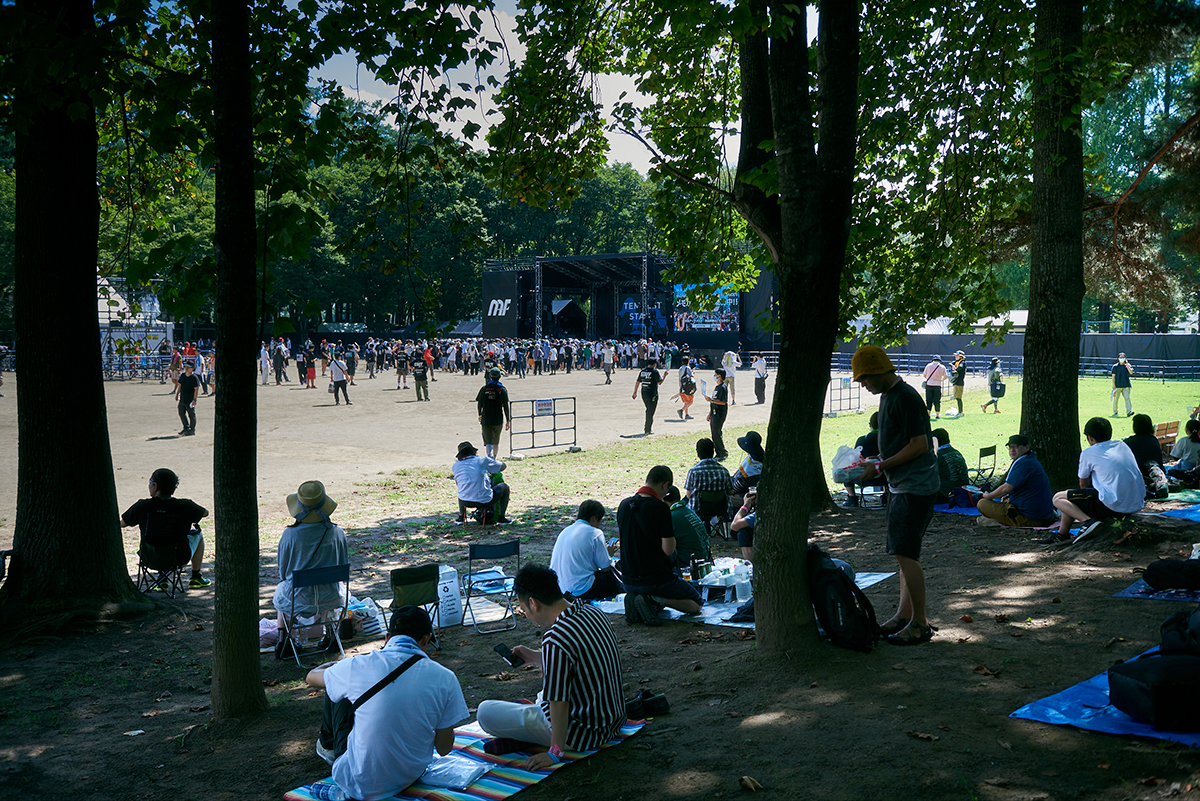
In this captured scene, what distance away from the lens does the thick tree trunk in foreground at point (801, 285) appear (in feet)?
16.1

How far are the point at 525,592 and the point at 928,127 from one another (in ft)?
25.3

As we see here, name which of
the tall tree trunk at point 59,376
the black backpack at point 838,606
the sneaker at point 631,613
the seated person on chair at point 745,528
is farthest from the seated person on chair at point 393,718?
the seated person on chair at point 745,528

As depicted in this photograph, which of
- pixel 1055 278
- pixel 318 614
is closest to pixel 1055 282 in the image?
pixel 1055 278

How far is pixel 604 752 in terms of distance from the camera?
4.18 m

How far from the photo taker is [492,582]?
7.91 m

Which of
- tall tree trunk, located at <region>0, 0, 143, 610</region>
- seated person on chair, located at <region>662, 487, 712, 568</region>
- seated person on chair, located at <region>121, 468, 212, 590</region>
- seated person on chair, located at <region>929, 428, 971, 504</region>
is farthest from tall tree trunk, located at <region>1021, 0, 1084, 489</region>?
tall tree trunk, located at <region>0, 0, 143, 610</region>

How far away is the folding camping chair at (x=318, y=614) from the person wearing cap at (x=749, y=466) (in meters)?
4.73

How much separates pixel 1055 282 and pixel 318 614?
865 cm

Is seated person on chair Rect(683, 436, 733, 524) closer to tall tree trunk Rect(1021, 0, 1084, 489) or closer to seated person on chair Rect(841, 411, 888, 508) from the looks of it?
seated person on chair Rect(841, 411, 888, 508)

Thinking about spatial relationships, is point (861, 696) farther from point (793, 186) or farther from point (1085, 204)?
point (1085, 204)

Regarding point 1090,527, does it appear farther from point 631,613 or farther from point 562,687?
point 562,687

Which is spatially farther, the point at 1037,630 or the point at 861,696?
the point at 1037,630

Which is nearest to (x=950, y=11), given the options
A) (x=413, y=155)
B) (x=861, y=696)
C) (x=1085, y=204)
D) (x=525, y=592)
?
(x=1085, y=204)

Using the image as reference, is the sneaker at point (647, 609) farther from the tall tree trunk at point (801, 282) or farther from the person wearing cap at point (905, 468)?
the person wearing cap at point (905, 468)
